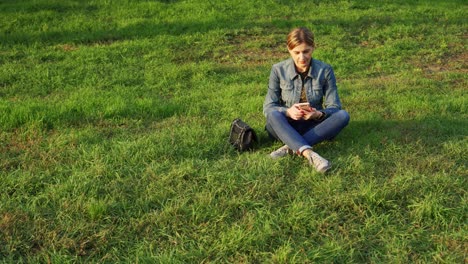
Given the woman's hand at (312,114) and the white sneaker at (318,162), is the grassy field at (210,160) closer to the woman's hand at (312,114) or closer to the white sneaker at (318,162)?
the white sneaker at (318,162)

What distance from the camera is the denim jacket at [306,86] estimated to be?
517 centimetres

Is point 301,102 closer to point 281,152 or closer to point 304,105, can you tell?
point 304,105

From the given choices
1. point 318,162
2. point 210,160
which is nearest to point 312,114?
point 318,162

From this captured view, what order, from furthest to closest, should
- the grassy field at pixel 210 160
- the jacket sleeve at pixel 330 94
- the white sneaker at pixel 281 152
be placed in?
1. the jacket sleeve at pixel 330 94
2. the white sneaker at pixel 281 152
3. the grassy field at pixel 210 160

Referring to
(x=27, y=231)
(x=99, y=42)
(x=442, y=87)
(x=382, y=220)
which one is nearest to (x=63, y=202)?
(x=27, y=231)

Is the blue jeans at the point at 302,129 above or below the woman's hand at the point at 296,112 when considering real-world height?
below

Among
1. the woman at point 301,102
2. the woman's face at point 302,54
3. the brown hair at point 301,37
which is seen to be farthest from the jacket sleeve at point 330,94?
the brown hair at point 301,37

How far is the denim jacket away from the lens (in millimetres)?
5168

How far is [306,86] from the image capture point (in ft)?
17.1

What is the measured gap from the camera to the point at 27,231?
3.64 m

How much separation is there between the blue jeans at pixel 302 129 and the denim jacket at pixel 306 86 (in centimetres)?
13

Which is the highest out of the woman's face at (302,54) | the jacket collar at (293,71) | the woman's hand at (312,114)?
the woman's face at (302,54)

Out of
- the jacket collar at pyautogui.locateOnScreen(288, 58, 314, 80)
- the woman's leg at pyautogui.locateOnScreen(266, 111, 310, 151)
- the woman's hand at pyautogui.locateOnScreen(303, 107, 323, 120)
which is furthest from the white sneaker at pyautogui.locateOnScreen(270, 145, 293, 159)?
the jacket collar at pyautogui.locateOnScreen(288, 58, 314, 80)

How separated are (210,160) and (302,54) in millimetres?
1316
